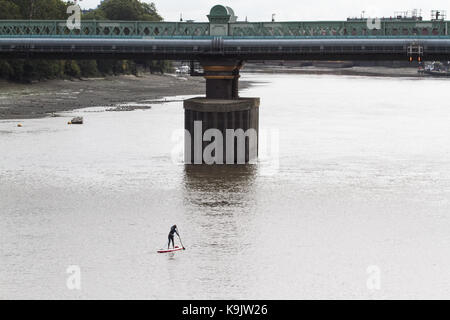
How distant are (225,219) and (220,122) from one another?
23923 mm

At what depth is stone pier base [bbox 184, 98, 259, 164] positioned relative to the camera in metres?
74.9

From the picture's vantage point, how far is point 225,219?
171 ft

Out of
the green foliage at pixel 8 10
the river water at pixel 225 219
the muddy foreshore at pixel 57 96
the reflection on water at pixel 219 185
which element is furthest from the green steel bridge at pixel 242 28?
the green foliage at pixel 8 10

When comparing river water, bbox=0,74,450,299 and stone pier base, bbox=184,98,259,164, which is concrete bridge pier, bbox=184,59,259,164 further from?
river water, bbox=0,74,450,299

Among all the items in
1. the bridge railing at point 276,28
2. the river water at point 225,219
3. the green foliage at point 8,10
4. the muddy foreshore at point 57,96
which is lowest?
the river water at point 225,219

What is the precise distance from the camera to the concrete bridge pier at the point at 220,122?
2950 inches

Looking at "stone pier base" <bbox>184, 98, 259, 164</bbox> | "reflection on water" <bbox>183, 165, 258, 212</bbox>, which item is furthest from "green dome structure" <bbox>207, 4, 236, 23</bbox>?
"reflection on water" <bbox>183, 165, 258, 212</bbox>

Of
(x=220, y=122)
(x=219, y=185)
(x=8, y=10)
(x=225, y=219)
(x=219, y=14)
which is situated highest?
(x=8, y=10)

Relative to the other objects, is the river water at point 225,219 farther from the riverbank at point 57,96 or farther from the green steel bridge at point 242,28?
the riverbank at point 57,96

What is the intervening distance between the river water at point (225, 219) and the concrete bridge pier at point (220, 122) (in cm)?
240

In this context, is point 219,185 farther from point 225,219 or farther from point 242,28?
point 242,28

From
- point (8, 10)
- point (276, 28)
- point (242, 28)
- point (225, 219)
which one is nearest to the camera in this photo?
point (225, 219)

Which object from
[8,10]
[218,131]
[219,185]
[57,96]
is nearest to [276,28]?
[218,131]

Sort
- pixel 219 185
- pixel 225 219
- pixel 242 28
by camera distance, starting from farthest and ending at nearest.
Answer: pixel 242 28
pixel 219 185
pixel 225 219
